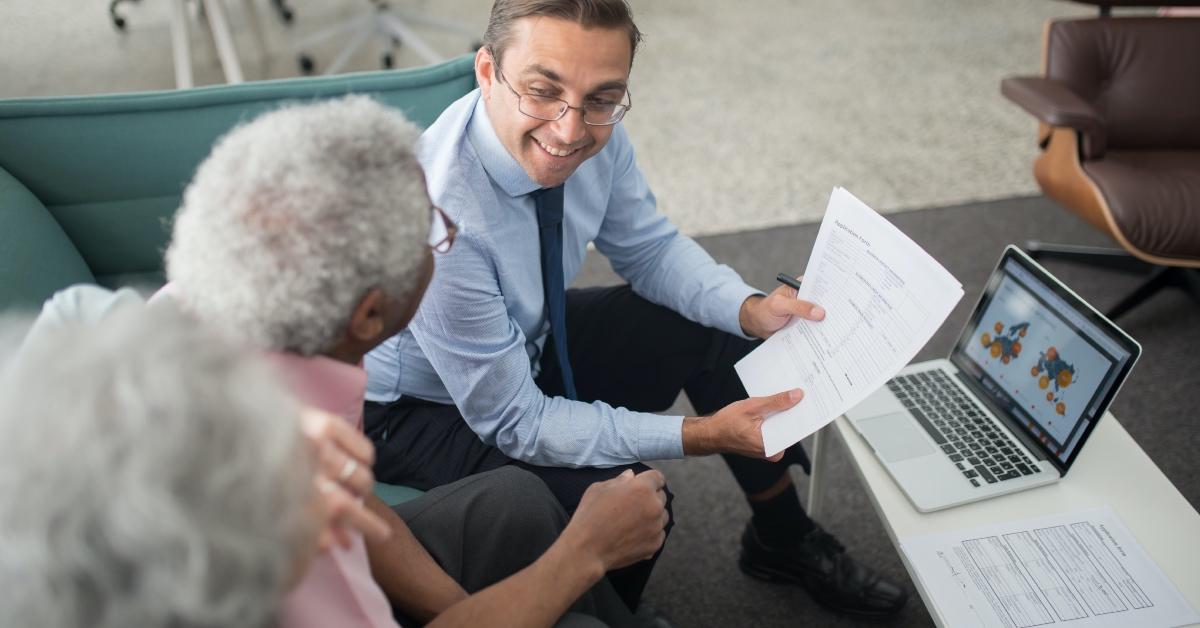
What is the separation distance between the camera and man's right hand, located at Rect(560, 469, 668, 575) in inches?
40.5

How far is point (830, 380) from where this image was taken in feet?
3.79

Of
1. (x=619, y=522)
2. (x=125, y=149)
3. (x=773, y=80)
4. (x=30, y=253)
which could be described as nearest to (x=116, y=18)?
(x=773, y=80)

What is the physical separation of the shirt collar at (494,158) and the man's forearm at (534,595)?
50 centimetres

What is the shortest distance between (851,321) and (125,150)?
119cm

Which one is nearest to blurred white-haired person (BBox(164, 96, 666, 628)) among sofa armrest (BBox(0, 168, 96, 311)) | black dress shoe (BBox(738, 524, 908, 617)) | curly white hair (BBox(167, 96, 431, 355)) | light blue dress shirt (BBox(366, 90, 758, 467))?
curly white hair (BBox(167, 96, 431, 355))

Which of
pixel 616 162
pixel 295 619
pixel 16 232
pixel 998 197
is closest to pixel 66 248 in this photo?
pixel 16 232

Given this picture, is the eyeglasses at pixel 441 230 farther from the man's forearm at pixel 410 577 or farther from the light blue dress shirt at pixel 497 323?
the man's forearm at pixel 410 577

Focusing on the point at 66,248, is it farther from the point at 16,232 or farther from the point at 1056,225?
the point at 1056,225

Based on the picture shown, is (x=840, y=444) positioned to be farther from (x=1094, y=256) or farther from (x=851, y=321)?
(x=1094, y=256)

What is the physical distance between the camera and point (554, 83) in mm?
1166

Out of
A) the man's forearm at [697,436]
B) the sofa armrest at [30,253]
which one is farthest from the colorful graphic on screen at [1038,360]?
the sofa armrest at [30,253]

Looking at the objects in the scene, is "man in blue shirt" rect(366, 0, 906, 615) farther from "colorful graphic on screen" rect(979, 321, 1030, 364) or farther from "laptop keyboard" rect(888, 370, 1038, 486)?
"colorful graphic on screen" rect(979, 321, 1030, 364)

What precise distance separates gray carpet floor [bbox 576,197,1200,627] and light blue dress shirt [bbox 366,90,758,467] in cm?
47

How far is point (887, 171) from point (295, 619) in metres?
2.46
